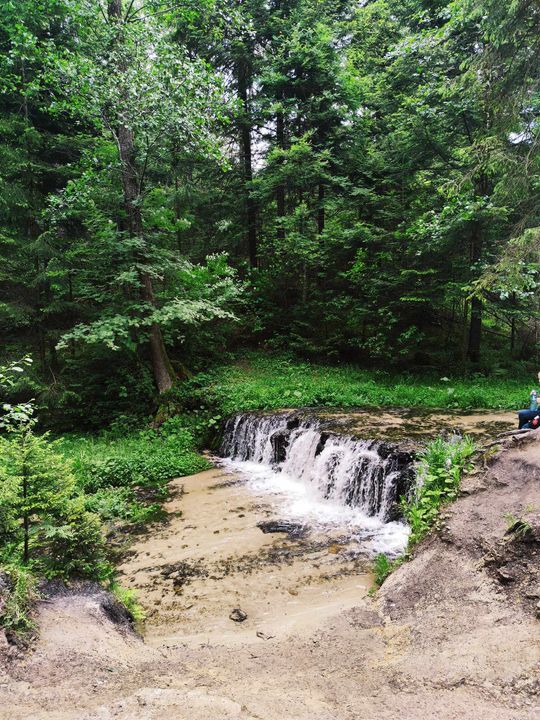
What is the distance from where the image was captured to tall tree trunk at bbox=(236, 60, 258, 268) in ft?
62.8

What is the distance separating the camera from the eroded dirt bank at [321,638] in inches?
117

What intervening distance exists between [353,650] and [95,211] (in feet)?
40.4

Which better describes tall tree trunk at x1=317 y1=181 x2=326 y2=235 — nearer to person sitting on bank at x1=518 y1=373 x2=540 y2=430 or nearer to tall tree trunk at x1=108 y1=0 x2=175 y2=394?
tall tree trunk at x1=108 y1=0 x2=175 y2=394

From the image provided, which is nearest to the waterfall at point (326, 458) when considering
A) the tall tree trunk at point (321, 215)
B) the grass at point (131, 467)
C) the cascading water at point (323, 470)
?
the cascading water at point (323, 470)

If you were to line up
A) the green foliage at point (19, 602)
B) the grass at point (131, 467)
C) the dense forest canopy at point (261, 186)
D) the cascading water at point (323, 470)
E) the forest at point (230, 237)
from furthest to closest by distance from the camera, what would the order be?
the dense forest canopy at point (261, 186)
the forest at point (230, 237)
the grass at point (131, 467)
the cascading water at point (323, 470)
the green foliage at point (19, 602)

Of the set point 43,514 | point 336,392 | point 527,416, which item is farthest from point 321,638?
point 336,392

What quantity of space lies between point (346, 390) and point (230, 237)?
10.1 metres

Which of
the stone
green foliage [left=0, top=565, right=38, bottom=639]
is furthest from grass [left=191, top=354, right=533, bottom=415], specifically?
green foliage [left=0, top=565, right=38, bottom=639]

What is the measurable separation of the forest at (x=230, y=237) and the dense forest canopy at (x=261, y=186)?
0.11m

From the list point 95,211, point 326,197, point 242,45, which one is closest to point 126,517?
point 95,211

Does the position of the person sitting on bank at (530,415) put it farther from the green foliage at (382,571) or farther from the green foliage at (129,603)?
the green foliage at (129,603)

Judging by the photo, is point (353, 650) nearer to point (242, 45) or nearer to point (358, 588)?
point (358, 588)

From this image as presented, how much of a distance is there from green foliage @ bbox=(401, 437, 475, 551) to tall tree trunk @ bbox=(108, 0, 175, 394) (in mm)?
9158

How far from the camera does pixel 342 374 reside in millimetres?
16844
